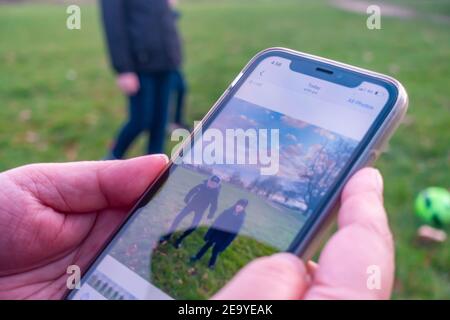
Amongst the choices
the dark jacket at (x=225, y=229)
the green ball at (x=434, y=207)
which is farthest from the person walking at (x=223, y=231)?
the green ball at (x=434, y=207)

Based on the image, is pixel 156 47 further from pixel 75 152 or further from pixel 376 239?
pixel 376 239

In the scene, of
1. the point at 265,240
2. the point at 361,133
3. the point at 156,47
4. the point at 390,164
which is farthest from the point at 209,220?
the point at 390,164

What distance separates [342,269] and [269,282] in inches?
5.6

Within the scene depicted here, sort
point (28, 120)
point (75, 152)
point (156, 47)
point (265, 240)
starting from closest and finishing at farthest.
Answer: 1. point (265, 240)
2. point (156, 47)
3. point (75, 152)
4. point (28, 120)

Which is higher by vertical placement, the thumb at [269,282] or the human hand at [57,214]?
the thumb at [269,282]

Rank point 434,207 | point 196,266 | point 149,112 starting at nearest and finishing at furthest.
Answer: point 196,266 → point 434,207 → point 149,112

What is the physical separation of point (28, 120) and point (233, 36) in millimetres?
3575

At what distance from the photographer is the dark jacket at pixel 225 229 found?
121 cm

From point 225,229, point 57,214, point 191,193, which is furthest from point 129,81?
point 225,229

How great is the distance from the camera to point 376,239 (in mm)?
974

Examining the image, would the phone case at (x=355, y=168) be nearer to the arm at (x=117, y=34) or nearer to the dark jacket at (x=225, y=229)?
the dark jacket at (x=225, y=229)

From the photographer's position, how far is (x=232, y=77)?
5.03m

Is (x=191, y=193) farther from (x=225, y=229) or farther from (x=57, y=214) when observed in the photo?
(x=57, y=214)

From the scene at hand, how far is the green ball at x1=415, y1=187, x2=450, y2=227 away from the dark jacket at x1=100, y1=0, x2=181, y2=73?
164cm
